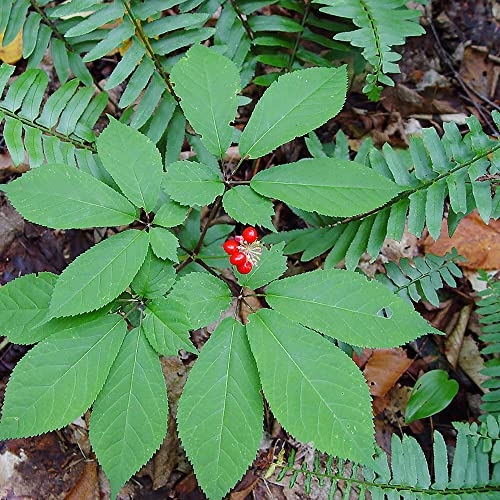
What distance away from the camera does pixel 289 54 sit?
3.59 metres

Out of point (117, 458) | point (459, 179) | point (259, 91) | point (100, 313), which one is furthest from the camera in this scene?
point (259, 91)

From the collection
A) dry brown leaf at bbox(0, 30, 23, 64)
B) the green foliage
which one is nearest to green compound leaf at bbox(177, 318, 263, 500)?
the green foliage

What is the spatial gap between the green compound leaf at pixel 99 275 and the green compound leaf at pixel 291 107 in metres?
0.64

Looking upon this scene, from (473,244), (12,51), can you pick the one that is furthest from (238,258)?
(12,51)

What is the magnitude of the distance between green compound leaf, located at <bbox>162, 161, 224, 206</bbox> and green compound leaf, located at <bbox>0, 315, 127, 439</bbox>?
63 cm

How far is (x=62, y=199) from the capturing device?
2109mm

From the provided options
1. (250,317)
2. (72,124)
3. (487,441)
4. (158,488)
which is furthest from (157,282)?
(487,441)

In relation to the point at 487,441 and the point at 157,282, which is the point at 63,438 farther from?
the point at 487,441

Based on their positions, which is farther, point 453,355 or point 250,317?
point 453,355

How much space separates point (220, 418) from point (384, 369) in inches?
74.6

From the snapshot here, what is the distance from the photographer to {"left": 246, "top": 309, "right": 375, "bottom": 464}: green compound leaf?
5.82 feet

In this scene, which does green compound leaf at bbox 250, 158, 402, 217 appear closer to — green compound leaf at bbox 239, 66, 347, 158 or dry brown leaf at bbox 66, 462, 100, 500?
green compound leaf at bbox 239, 66, 347, 158

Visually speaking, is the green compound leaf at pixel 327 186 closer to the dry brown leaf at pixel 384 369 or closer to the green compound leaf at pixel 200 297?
the green compound leaf at pixel 200 297

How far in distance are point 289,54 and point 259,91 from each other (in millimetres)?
430
